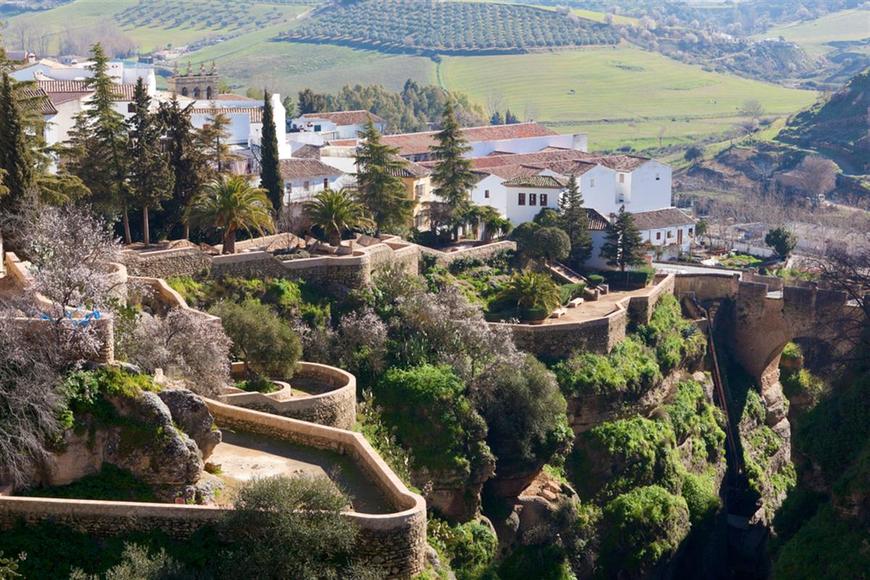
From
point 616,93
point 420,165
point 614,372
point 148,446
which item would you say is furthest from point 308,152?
point 616,93

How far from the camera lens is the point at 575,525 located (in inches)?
1544

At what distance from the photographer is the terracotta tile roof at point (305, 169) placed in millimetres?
52312

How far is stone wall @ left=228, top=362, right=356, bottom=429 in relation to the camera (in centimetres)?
3189

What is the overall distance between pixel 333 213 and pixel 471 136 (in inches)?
1041

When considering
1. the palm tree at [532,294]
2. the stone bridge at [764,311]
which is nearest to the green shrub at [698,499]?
the palm tree at [532,294]

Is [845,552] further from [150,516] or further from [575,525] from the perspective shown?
[150,516]

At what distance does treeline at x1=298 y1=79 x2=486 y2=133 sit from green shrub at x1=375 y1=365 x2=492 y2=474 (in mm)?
47579

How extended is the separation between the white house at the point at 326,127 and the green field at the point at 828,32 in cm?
11287

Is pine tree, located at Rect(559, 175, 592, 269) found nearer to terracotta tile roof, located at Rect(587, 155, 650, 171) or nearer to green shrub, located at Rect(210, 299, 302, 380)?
Answer: terracotta tile roof, located at Rect(587, 155, 650, 171)

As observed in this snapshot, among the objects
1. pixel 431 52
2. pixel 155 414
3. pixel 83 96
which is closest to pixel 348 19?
pixel 431 52

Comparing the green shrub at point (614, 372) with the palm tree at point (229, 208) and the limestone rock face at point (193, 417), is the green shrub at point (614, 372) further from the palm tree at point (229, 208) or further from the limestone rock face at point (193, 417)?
the limestone rock face at point (193, 417)

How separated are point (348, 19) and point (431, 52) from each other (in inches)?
982

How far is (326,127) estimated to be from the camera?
6825 cm

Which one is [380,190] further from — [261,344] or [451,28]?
[451,28]
